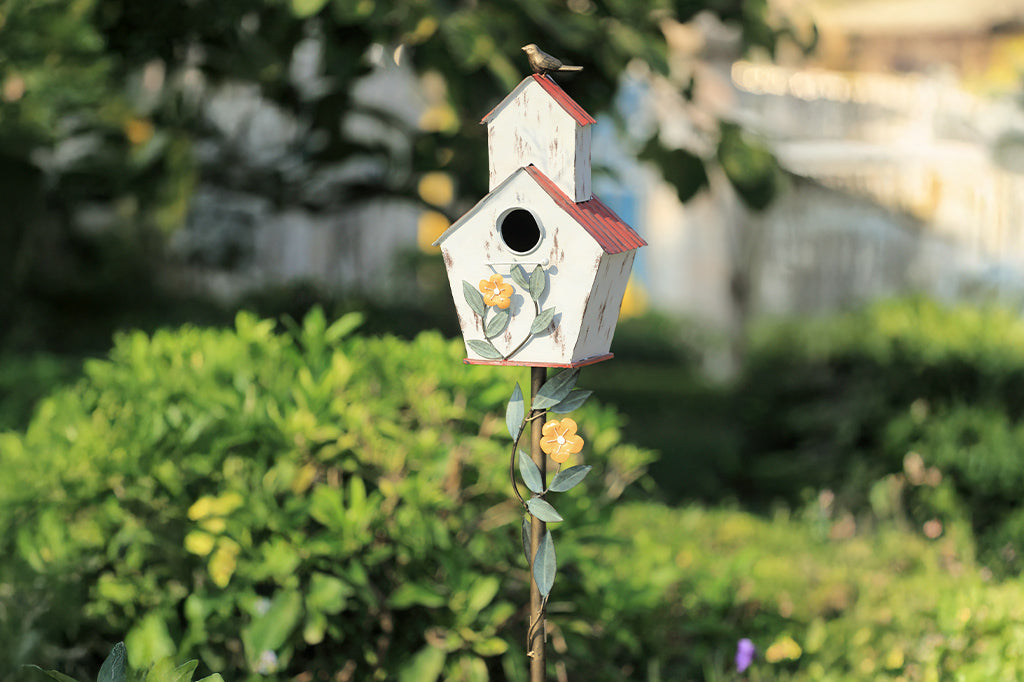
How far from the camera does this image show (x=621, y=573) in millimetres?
3484

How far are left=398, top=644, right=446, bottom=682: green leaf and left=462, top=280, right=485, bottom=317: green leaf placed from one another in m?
0.97

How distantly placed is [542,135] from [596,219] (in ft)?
0.64

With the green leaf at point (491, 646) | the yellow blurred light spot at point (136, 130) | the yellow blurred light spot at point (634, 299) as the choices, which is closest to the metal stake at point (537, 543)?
the green leaf at point (491, 646)

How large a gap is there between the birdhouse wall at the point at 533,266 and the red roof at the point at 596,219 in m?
0.01

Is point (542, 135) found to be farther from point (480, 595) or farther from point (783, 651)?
point (783, 651)

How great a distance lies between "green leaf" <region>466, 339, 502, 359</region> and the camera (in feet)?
6.43

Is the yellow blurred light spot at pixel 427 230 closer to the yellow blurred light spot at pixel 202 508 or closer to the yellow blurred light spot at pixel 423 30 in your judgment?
the yellow blurred light spot at pixel 423 30

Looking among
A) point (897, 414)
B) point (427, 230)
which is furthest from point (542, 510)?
point (427, 230)

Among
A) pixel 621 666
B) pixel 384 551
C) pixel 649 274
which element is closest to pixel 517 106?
pixel 384 551

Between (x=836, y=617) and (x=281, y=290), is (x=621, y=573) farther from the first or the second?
(x=281, y=290)

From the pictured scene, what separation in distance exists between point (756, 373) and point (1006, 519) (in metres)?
1.72

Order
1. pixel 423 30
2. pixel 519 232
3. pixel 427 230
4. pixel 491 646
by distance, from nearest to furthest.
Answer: pixel 519 232 → pixel 491 646 → pixel 423 30 → pixel 427 230

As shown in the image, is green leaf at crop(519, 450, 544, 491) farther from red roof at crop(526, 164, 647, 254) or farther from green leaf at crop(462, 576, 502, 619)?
green leaf at crop(462, 576, 502, 619)

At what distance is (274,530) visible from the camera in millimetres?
2521
